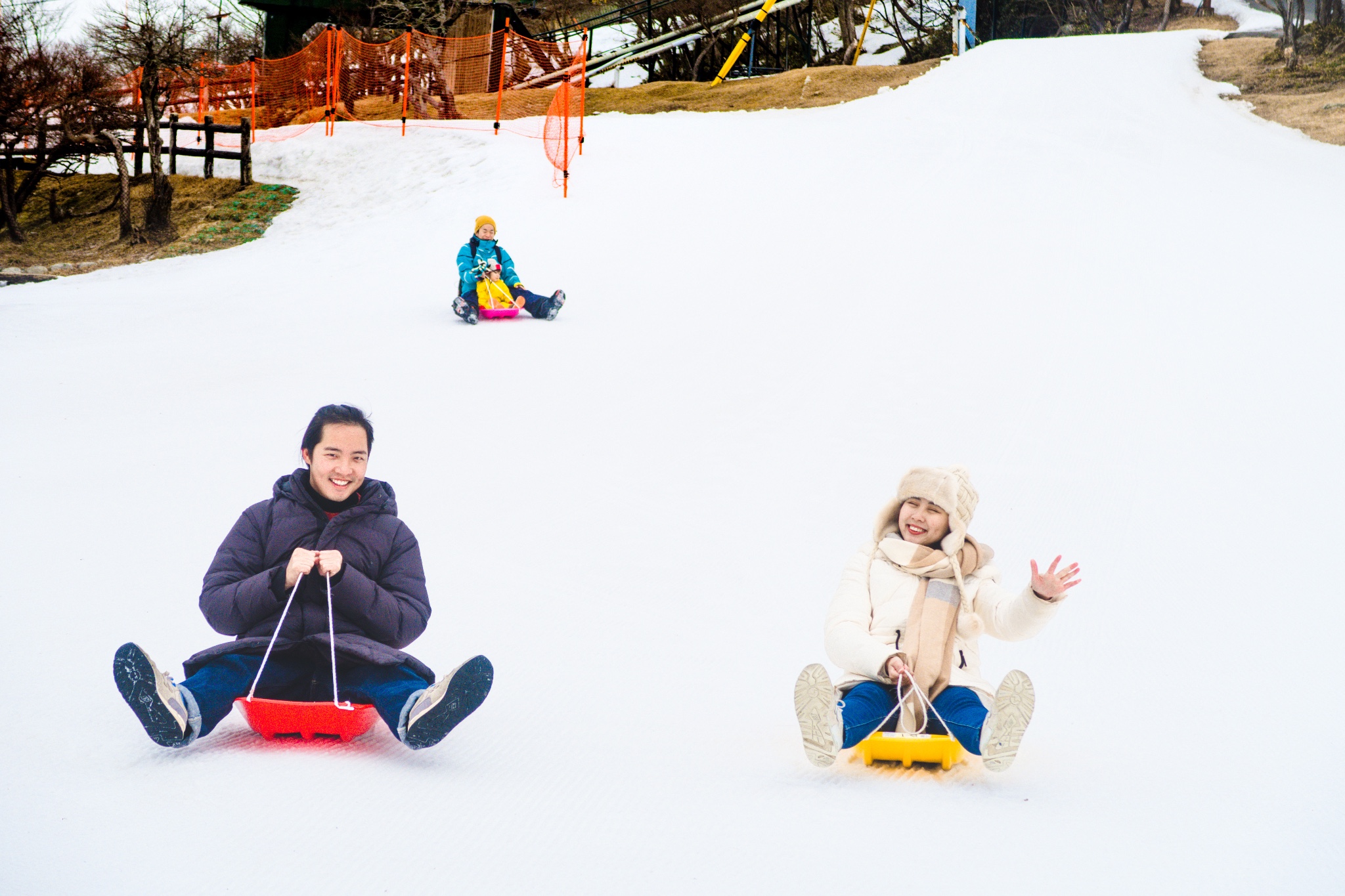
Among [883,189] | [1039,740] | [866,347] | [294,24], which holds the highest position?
[294,24]

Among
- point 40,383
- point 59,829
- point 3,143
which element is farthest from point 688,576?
point 3,143

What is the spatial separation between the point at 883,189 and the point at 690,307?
485cm

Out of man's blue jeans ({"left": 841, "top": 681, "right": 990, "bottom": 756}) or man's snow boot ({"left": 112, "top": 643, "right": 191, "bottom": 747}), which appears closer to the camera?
man's snow boot ({"left": 112, "top": 643, "right": 191, "bottom": 747})

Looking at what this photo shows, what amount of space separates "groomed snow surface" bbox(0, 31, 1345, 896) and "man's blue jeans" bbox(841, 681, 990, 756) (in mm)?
123

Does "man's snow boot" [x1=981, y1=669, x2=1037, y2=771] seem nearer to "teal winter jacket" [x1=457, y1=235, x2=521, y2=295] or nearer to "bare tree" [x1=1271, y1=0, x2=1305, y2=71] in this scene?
"teal winter jacket" [x1=457, y1=235, x2=521, y2=295]

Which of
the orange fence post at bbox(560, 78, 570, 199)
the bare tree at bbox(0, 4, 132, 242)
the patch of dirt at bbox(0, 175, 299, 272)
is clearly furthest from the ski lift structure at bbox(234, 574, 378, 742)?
the bare tree at bbox(0, 4, 132, 242)

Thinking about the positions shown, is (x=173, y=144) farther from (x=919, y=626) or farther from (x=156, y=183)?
(x=919, y=626)

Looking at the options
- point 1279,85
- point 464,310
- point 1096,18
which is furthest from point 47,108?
point 1096,18

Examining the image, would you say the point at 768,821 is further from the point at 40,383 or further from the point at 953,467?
the point at 40,383

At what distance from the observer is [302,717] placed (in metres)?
2.89

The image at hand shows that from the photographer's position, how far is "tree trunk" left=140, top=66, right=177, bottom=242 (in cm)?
1530

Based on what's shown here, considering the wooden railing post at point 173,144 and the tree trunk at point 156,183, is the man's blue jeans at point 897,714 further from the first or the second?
the wooden railing post at point 173,144

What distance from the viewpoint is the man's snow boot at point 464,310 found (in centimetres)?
921

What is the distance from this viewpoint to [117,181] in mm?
18797
